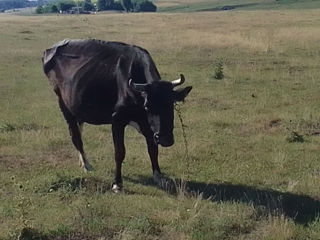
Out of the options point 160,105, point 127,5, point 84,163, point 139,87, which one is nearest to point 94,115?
point 84,163

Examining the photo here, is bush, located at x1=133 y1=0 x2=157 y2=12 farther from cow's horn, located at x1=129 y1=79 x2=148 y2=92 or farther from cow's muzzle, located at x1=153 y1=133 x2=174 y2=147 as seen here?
cow's muzzle, located at x1=153 y1=133 x2=174 y2=147

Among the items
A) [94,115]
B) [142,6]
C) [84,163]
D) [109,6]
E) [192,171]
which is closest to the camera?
[94,115]

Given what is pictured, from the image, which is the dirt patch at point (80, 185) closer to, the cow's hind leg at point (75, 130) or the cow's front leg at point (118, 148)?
the cow's front leg at point (118, 148)

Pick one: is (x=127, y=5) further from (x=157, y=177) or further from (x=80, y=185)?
(x=80, y=185)

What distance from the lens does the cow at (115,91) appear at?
27.5ft

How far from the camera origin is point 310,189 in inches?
348

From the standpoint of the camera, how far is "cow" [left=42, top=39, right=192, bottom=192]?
8.38 m

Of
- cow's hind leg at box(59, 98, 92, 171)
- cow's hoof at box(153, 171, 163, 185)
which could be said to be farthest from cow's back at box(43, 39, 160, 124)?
cow's hoof at box(153, 171, 163, 185)

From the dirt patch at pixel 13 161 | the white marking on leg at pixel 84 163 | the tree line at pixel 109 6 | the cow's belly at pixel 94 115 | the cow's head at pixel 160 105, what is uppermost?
the cow's head at pixel 160 105

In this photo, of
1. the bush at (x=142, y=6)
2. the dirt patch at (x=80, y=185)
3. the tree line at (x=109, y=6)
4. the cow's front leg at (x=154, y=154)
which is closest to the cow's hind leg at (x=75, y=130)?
the dirt patch at (x=80, y=185)

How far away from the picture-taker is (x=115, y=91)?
9477 millimetres

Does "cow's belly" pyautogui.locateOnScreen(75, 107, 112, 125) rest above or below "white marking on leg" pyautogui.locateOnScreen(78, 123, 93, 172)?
above

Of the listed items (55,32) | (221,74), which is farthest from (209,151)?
(55,32)

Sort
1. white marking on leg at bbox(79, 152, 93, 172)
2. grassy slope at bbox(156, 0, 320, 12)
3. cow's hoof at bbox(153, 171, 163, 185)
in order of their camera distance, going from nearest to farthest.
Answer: cow's hoof at bbox(153, 171, 163, 185)
white marking on leg at bbox(79, 152, 93, 172)
grassy slope at bbox(156, 0, 320, 12)
